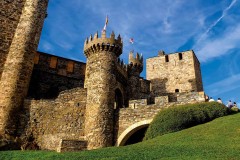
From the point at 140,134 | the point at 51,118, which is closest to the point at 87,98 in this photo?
the point at 51,118

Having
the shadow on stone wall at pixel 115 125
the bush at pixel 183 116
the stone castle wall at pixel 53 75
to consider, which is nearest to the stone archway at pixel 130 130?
the shadow on stone wall at pixel 115 125

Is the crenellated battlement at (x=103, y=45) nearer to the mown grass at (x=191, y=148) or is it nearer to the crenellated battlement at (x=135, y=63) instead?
the crenellated battlement at (x=135, y=63)

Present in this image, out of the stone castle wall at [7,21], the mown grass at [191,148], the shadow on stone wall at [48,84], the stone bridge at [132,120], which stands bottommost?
the mown grass at [191,148]

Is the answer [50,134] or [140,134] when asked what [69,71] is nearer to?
[50,134]

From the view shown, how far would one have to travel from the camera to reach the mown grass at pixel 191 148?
11.0m

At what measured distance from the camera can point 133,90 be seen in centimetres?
2914

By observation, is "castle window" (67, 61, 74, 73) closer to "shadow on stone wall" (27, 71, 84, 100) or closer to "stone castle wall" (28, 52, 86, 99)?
"stone castle wall" (28, 52, 86, 99)

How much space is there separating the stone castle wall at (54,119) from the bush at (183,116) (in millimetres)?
6172

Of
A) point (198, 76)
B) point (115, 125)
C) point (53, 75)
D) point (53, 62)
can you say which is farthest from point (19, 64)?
point (198, 76)

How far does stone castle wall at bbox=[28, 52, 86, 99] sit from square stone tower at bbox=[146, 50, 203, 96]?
1114 cm

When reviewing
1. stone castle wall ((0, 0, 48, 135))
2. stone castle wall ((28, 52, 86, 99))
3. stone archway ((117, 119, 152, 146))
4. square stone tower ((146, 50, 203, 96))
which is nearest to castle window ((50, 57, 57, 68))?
stone castle wall ((28, 52, 86, 99))

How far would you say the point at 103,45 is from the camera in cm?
2278

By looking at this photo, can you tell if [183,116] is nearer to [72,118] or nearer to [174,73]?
[72,118]

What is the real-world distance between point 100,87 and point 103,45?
423cm
